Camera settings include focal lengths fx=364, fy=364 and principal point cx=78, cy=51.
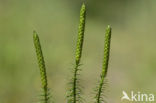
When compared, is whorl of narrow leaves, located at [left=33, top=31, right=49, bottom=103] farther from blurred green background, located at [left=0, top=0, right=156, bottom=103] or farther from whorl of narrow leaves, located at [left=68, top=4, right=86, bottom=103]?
blurred green background, located at [left=0, top=0, right=156, bottom=103]

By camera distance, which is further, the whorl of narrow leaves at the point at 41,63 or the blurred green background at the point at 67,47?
the blurred green background at the point at 67,47

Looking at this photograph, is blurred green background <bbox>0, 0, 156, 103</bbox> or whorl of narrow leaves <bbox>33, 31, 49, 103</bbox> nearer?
whorl of narrow leaves <bbox>33, 31, 49, 103</bbox>

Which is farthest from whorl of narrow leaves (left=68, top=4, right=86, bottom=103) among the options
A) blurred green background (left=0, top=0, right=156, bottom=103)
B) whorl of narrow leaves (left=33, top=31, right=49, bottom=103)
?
blurred green background (left=0, top=0, right=156, bottom=103)

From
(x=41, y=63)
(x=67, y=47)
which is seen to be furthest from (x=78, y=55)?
(x=67, y=47)

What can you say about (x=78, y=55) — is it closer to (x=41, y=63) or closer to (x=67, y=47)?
(x=41, y=63)

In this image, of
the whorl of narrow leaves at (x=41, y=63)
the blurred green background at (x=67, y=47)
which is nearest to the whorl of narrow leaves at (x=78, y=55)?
the whorl of narrow leaves at (x=41, y=63)

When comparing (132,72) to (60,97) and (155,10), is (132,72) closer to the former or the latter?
(60,97)

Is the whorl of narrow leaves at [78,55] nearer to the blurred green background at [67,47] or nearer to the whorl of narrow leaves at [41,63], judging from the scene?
the whorl of narrow leaves at [41,63]

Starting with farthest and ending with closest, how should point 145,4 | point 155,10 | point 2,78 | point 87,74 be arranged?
point 145,4
point 155,10
point 87,74
point 2,78

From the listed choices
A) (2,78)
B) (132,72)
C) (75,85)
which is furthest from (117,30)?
(75,85)
